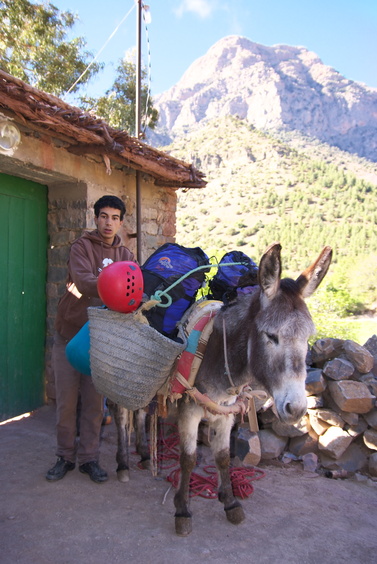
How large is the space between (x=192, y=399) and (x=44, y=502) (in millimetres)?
1307

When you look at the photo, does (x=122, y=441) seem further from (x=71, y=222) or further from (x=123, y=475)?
(x=71, y=222)

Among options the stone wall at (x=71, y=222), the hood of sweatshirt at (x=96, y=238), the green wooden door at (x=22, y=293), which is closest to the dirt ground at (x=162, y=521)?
the green wooden door at (x=22, y=293)

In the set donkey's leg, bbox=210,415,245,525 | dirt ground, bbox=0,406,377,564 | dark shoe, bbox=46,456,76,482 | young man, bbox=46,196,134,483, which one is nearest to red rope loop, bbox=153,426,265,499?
dirt ground, bbox=0,406,377,564

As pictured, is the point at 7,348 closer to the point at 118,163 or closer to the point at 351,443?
the point at 118,163

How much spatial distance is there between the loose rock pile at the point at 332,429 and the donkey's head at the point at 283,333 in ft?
6.27

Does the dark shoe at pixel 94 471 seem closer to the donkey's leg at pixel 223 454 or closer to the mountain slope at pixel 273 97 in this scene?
the donkey's leg at pixel 223 454

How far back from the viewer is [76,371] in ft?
10.2

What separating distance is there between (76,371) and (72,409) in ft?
0.96

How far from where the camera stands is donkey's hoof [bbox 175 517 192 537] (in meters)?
2.44

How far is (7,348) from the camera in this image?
4176mm

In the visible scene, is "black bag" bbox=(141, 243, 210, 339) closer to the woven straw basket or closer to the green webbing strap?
the green webbing strap

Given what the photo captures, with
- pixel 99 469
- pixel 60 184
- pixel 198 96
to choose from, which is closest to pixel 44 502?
pixel 99 469

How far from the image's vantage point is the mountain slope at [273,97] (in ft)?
304

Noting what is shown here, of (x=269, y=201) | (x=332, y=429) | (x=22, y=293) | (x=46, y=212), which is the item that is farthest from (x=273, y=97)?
(x=332, y=429)
